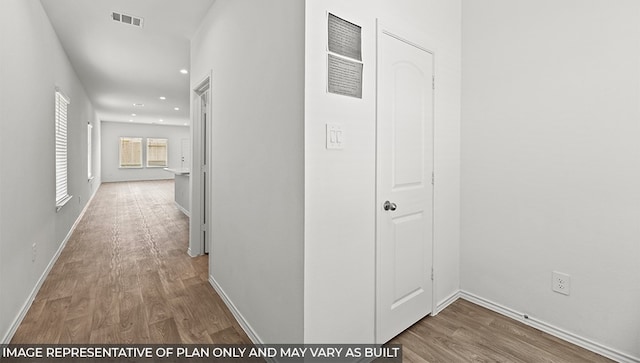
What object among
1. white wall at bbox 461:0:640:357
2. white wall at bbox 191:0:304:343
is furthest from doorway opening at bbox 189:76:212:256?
white wall at bbox 461:0:640:357

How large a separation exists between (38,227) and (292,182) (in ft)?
9.16

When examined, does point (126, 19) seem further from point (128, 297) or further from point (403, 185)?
point (403, 185)

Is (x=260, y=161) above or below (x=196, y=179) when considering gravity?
above

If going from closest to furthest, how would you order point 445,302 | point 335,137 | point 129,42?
point 335,137 < point 445,302 < point 129,42

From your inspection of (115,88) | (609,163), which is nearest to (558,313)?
(609,163)

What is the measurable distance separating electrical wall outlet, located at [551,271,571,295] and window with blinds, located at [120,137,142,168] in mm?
14553

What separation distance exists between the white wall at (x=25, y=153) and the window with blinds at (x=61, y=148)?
275 mm

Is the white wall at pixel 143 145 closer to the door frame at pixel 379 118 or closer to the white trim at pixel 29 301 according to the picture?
the white trim at pixel 29 301

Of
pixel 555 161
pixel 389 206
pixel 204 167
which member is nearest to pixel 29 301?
pixel 204 167

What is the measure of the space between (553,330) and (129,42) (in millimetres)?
5168

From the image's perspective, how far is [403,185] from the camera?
6.43 ft

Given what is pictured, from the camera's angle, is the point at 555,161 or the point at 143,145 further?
the point at 143,145

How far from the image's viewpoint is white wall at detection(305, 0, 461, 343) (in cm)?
145

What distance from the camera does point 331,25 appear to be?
1513 mm
